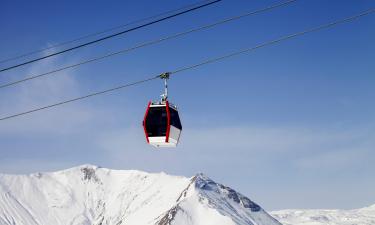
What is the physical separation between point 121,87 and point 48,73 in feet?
11.4

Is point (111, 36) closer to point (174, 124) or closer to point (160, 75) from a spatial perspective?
point (160, 75)

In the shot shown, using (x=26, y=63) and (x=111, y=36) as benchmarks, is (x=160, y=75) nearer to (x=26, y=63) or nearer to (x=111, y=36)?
(x=111, y=36)

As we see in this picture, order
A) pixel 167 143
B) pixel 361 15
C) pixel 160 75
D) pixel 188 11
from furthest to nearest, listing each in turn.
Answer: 1. pixel 167 143
2. pixel 160 75
3. pixel 188 11
4. pixel 361 15

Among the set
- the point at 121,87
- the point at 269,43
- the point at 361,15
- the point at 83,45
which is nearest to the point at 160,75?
the point at 121,87

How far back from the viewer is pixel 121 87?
2373 cm

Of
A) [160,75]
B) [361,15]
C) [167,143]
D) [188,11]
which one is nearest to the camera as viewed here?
[361,15]

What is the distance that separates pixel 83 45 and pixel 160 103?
5.42m

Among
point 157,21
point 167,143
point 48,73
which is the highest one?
point 157,21

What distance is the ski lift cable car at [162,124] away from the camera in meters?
26.8

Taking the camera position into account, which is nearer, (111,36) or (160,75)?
(111,36)

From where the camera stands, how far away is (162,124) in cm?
2703

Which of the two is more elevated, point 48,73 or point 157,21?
point 157,21

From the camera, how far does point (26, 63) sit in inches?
936

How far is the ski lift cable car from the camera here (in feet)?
88.0
